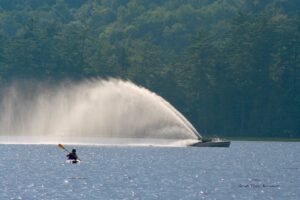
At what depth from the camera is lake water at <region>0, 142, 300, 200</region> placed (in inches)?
3334

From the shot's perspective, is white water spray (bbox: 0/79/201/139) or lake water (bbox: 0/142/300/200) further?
white water spray (bbox: 0/79/201/139)

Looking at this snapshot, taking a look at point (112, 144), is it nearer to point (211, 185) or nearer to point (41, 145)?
point (41, 145)

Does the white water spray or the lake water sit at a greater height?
the white water spray

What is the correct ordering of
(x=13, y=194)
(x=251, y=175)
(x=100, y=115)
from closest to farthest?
1. (x=13, y=194)
2. (x=251, y=175)
3. (x=100, y=115)

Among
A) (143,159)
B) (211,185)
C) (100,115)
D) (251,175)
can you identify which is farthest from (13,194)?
(100,115)

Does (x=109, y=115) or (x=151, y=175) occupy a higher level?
(x=109, y=115)

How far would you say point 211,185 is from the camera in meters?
91.7

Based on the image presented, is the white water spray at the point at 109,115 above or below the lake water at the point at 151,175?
above

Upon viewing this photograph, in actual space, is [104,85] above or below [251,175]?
above

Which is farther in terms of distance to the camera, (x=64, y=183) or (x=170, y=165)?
(x=170, y=165)

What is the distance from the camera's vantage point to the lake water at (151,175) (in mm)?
84688

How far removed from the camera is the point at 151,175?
331 ft

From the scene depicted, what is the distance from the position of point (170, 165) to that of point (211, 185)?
882 inches

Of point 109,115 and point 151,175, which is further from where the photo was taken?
point 109,115
